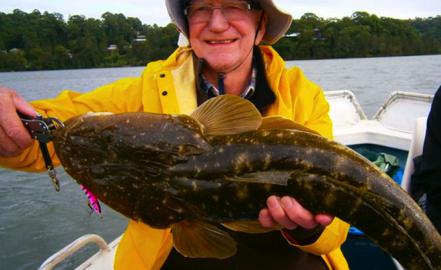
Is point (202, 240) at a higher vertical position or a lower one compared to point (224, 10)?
lower

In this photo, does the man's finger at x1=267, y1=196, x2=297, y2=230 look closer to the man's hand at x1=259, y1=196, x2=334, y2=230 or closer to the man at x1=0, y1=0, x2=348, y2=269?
the man's hand at x1=259, y1=196, x2=334, y2=230

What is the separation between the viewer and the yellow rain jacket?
2770 millimetres

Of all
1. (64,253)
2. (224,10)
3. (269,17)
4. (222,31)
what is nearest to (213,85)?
(222,31)

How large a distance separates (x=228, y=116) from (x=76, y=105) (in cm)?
130

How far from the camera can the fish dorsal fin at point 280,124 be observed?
203cm

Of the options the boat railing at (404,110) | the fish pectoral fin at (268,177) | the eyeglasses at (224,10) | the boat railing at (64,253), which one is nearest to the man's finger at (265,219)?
the fish pectoral fin at (268,177)

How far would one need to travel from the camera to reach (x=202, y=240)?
205cm

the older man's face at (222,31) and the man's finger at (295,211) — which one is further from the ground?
the older man's face at (222,31)

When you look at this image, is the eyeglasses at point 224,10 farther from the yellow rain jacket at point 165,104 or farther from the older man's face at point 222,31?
the yellow rain jacket at point 165,104

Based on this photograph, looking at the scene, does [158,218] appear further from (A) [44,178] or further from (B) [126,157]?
(A) [44,178]

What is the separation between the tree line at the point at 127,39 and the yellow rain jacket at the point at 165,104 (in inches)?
1491

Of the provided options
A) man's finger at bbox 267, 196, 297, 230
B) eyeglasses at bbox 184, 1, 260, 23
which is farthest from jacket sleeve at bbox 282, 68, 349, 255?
man's finger at bbox 267, 196, 297, 230

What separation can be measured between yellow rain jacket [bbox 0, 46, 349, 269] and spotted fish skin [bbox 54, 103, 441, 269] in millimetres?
687

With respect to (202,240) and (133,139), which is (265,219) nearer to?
(202,240)
